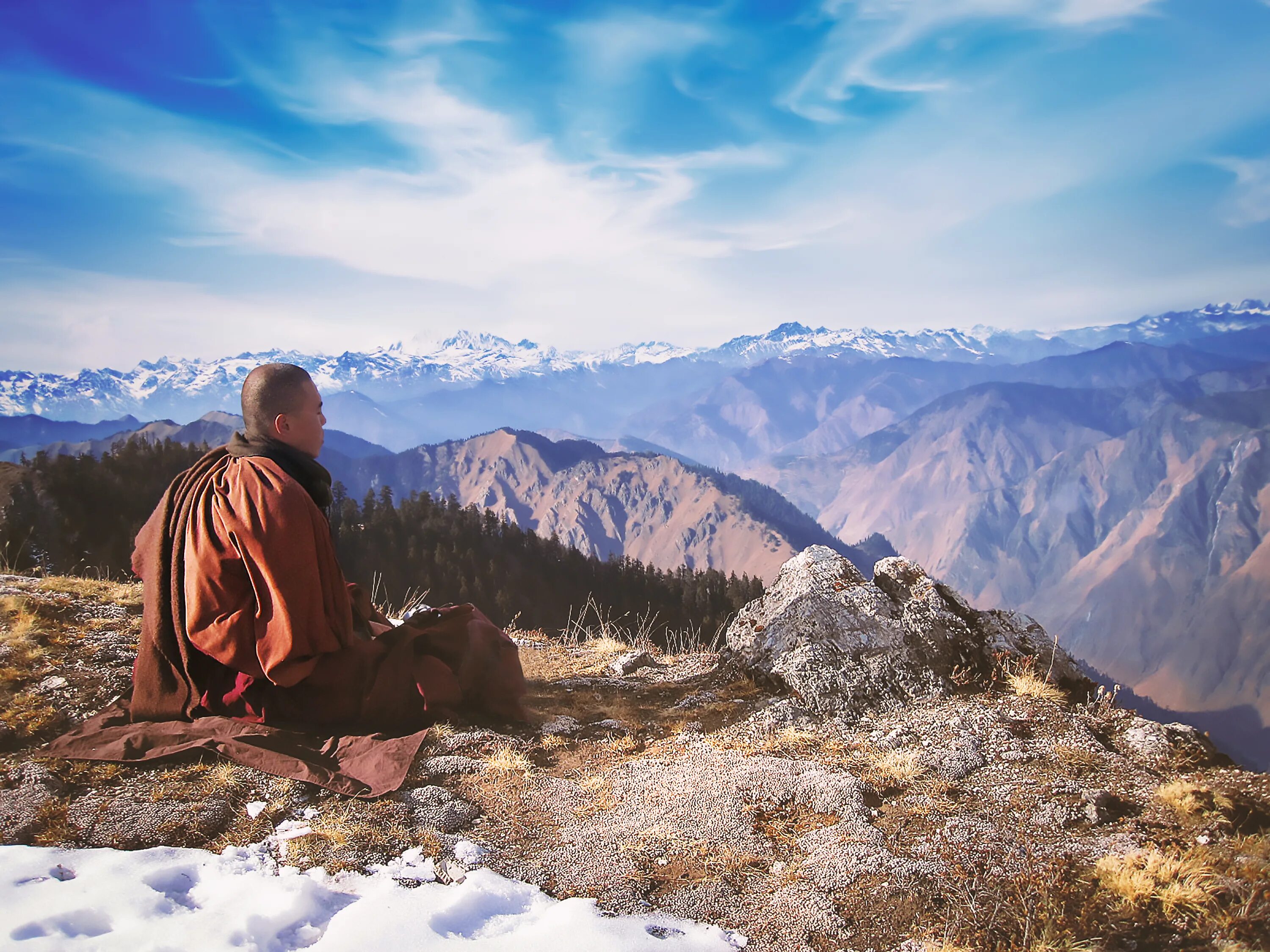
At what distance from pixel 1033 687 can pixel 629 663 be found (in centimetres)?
401

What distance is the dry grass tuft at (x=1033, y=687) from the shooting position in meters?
5.91

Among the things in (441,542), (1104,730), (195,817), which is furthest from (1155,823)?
(441,542)

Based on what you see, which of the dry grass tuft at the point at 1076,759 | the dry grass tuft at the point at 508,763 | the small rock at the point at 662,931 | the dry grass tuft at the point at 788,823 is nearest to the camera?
the small rock at the point at 662,931

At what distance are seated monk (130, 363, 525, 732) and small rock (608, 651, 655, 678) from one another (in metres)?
2.55

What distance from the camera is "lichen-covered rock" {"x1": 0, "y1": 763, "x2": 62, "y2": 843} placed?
3.78m

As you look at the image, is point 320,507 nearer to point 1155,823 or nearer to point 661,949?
point 661,949

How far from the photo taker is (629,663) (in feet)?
26.0

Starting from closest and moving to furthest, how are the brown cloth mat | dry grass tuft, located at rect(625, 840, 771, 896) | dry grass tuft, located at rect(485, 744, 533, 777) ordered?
dry grass tuft, located at rect(625, 840, 771, 896), the brown cloth mat, dry grass tuft, located at rect(485, 744, 533, 777)

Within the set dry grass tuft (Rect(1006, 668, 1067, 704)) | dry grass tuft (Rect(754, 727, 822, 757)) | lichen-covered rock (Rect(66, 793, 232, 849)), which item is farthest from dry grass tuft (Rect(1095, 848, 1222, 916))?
lichen-covered rock (Rect(66, 793, 232, 849))

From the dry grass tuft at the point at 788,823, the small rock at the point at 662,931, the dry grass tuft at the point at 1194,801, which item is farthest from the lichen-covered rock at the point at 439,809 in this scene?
the dry grass tuft at the point at 1194,801

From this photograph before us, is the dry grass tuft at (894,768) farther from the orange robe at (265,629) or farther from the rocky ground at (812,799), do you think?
the orange robe at (265,629)

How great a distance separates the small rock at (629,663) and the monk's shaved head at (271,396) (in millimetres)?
4377

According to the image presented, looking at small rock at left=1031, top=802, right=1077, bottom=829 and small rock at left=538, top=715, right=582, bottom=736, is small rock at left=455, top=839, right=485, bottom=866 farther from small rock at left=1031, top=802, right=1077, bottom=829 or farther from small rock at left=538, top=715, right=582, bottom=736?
small rock at left=1031, top=802, right=1077, bottom=829

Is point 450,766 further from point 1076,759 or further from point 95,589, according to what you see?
point 95,589
